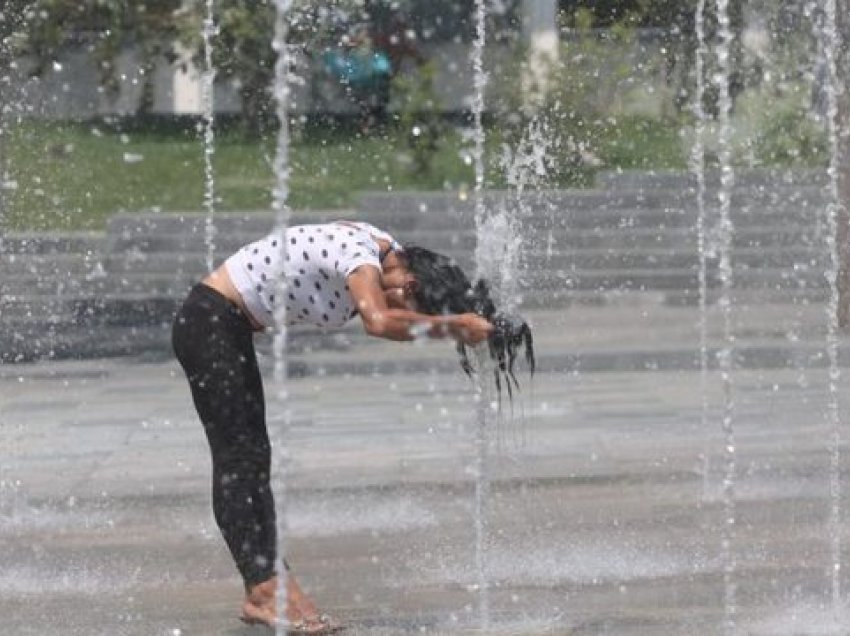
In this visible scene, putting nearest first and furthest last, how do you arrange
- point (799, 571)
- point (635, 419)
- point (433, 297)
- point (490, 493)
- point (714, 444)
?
point (433, 297) < point (799, 571) < point (490, 493) < point (714, 444) < point (635, 419)

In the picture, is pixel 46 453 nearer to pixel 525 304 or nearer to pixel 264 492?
pixel 264 492

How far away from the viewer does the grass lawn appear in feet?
56.2

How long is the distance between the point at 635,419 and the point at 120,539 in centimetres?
332

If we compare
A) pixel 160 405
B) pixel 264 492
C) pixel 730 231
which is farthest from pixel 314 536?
pixel 730 231

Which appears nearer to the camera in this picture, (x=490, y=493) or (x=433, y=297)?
(x=433, y=297)

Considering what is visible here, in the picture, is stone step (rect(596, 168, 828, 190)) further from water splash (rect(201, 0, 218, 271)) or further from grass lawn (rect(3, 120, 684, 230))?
water splash (rect(201, 0, 218, 271))

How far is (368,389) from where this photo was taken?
11.6 metres

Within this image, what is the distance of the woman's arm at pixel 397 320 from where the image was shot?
5402 mm

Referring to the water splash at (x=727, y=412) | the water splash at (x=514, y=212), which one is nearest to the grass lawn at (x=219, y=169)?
the water splash at (x=514, y=212)

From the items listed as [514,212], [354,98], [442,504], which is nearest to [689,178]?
[514,212]

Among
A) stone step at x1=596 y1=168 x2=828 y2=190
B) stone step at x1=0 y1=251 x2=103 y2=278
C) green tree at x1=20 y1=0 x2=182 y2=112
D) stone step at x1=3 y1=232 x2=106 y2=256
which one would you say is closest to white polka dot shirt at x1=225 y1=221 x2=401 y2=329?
stone step at x1=0 y1=251 x2=103 y2=278

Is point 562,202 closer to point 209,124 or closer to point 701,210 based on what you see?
point 701,210

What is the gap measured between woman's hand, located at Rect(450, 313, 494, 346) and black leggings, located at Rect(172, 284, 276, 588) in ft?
2.21

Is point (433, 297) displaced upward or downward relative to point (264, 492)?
upward
